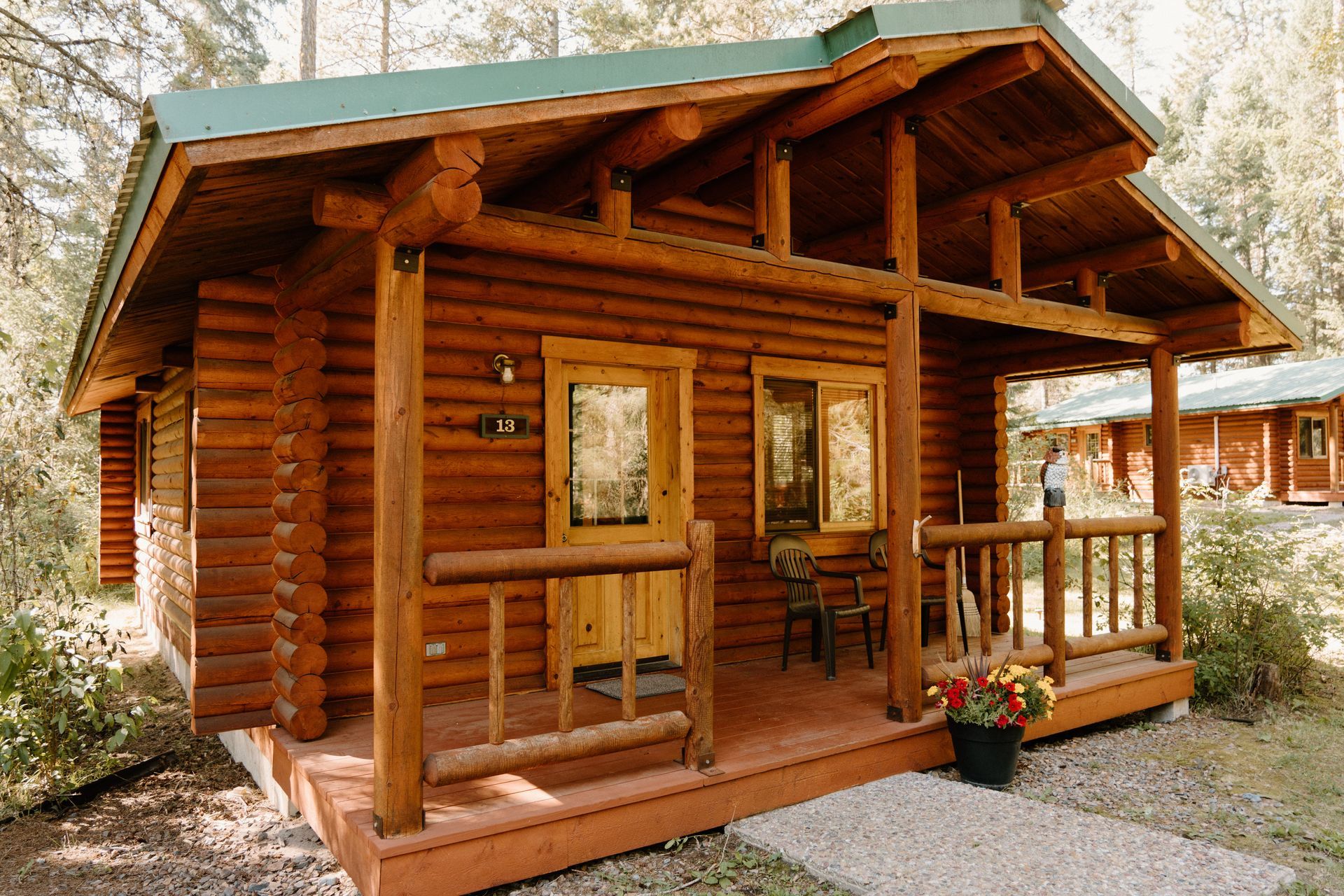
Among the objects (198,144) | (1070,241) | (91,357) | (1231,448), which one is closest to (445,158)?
(198,144)

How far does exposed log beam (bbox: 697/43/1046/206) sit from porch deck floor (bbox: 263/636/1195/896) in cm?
318

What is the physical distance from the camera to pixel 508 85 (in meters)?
3.13

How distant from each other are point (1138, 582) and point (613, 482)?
3.88m

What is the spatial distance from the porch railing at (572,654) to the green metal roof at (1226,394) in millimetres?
16510

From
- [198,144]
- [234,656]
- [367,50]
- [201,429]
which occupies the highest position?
[367,50]

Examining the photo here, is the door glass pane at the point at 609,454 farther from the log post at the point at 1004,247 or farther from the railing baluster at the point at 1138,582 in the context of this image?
the railing baluster at the point at 1138,582

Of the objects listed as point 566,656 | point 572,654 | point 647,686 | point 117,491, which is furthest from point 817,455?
point 117,491

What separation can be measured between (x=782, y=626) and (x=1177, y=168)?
86.8ft

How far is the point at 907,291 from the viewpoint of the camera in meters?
4.72

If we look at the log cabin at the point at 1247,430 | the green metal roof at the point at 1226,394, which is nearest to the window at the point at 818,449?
the green metal roof at the point at 1226,394

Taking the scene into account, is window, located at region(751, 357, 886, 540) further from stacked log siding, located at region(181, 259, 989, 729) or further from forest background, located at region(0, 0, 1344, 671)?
forest background, located at region(0, 0, 1344, 671)

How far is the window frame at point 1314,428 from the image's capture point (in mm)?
19875

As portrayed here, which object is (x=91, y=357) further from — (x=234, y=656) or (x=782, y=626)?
(x=782, y=626)

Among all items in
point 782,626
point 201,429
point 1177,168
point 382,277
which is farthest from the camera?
point 1177,168
